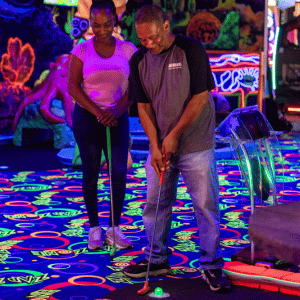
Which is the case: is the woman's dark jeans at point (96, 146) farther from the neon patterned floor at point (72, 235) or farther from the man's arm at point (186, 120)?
the man's arm at point (186, 120)

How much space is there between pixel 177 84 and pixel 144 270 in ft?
3.11

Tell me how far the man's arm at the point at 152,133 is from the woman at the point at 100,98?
42cm

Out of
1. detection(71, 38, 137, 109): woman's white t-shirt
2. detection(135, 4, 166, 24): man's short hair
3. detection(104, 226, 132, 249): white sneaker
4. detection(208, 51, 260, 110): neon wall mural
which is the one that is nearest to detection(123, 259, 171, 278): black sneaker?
detection(104, 226, 132, 249): white sneaker

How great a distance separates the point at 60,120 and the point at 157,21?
6.17 m

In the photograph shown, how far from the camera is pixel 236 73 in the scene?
33.1ft

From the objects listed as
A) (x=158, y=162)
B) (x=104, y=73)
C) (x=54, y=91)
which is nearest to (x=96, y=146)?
(x=104, y=73)

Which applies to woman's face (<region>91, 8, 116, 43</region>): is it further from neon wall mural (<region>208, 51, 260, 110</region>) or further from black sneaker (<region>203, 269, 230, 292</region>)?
neon wall mural (<region>208, 51, 260, 110</region>)

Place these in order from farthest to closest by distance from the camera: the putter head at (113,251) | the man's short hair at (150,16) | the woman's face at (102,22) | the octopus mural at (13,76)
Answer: the octopus mural at (13,76) → the putter head at (113,251) → the woman's face at (102,22) → the man's short hair at (150,16)

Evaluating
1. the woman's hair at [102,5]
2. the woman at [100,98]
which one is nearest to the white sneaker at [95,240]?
the woman at [100,98]

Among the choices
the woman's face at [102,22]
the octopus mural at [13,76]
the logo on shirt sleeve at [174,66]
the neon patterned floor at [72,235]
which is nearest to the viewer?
the logo on shirt sleeve at [174,66]

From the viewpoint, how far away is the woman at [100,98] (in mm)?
2941

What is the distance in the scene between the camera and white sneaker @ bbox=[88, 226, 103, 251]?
3.03m

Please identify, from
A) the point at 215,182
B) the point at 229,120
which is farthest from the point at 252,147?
the point at 215,182

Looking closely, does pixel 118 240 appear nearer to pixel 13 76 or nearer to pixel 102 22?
pixel 102 22
